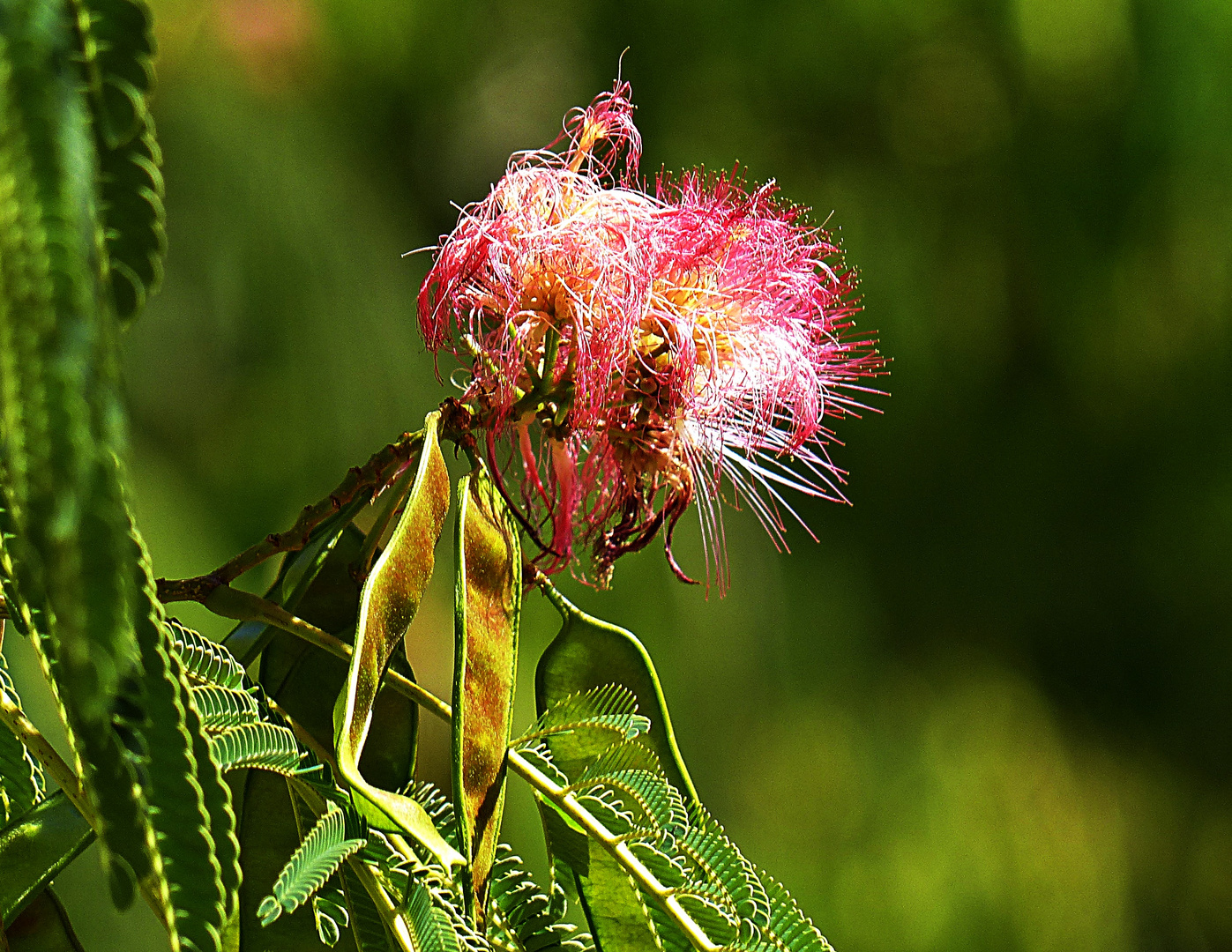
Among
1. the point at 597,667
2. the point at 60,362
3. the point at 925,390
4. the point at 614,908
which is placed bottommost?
the point at 614,908

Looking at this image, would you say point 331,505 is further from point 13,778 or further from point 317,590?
point 13,778

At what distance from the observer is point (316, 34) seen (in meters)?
2.14

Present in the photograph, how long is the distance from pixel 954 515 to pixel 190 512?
5.43 feet

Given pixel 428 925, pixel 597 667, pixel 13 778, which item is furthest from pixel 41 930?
pixel 597 667

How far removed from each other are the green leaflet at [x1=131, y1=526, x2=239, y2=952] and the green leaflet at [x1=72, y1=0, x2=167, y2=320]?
6cm

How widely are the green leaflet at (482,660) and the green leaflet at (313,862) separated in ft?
0.15

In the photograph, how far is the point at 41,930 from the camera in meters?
0.55

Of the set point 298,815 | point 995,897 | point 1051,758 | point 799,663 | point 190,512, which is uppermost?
point 190,512

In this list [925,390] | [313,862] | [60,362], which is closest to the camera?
[60,362]

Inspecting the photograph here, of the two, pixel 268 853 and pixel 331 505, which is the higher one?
pixel 331 505

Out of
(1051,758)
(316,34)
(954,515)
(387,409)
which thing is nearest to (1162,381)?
(954,515)

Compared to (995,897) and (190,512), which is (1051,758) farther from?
(190,512)

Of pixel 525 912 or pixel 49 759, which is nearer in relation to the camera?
pixel 49 759

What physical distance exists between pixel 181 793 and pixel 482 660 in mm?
279
